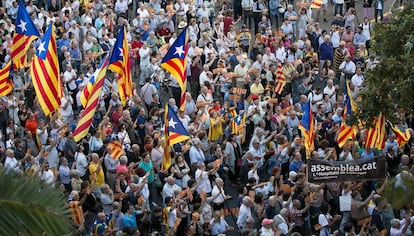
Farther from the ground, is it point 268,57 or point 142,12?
point 142,12

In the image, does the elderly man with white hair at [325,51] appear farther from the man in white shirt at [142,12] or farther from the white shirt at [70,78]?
the white shirt at [70,78]

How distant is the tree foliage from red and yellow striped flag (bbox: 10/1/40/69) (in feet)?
25.6

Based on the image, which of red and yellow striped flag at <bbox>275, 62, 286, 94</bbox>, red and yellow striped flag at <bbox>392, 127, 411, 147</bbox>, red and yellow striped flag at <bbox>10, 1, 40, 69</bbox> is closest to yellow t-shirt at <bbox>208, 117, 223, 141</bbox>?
red and yellow striped flag at <bbox>275, 62, 286, 94</bbox>

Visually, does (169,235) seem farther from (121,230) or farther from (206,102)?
(206,102)

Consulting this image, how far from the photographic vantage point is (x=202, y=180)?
1611cm

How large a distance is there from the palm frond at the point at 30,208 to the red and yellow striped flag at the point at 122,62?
49.5 ft

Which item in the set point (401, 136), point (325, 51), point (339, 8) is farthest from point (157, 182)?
point (339, 8)

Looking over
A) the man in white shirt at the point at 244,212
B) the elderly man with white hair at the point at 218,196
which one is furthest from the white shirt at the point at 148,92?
the man in white shirt at the point at 244,212

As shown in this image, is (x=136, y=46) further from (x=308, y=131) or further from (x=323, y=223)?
(x=323, y=223)

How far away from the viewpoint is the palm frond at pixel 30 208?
1.79 meters

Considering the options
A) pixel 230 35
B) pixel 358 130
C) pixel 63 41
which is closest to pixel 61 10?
pixel 63 41

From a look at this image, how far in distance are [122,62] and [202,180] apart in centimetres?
308

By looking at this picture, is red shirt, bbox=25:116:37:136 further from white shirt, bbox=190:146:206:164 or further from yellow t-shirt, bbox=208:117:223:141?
yellow t-shirt, bbox=208:117:223:141

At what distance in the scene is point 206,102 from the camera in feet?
64.2
